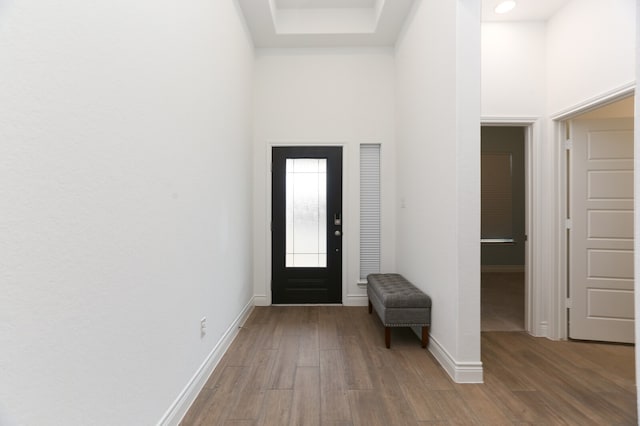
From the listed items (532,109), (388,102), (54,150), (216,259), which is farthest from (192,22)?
(532,109)

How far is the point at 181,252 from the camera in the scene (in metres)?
1.83

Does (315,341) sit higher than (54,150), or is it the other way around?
(54,150)

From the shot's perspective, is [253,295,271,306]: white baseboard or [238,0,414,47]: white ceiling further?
[253,295,271,306]: white baseboard

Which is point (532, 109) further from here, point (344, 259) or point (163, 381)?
point (163, 381)

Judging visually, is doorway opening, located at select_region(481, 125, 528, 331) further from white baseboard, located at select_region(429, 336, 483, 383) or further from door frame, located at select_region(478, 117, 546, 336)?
white baseboard, located at select_region(429, 336, 483, 383)

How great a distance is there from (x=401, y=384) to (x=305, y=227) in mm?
2282

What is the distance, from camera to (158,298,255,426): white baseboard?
1693mm

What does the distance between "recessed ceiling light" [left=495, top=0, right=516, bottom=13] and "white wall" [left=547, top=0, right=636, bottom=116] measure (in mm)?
525

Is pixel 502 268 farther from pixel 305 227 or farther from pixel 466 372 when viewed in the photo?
pixel 466 372

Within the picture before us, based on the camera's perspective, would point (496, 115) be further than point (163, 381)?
Yes

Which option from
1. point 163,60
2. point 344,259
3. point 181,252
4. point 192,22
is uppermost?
point 192,22

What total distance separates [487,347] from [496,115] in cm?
233

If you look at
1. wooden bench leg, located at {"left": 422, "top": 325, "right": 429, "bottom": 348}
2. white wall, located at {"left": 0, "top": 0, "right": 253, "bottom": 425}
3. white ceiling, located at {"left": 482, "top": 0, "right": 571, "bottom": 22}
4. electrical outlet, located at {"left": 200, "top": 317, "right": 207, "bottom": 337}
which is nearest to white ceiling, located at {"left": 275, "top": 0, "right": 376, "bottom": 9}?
white ceiling, located at {"left": 482, "top": 0, "right": 571, "bottom": 22}

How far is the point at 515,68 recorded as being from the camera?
3.13 metres
